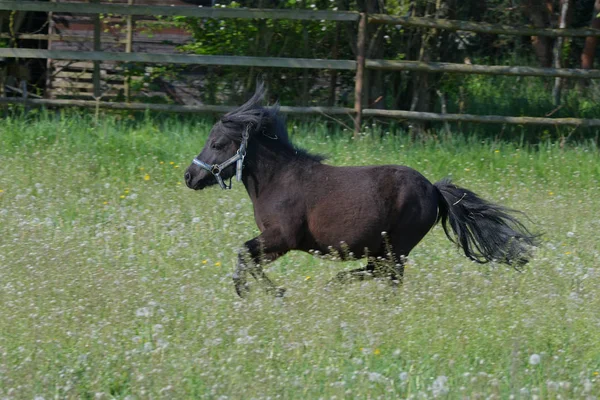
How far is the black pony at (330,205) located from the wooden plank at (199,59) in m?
5.35

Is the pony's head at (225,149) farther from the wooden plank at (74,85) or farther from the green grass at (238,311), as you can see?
the wooden plank at (74,85)

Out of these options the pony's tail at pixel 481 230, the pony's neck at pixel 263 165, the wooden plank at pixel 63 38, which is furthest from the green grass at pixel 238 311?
the wooden plank at pixel 63 38

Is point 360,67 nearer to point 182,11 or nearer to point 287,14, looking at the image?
point 287,14

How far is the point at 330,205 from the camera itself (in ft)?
20.8

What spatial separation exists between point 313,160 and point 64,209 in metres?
3.00

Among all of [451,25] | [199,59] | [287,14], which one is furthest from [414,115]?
[199,59]

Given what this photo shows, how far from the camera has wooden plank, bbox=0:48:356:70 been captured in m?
12.0

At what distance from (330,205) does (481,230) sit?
1.09 m

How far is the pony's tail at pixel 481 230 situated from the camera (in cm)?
664

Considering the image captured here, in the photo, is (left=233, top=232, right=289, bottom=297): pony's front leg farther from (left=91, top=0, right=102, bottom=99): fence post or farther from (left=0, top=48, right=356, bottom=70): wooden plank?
(left=91, top=0, right=102, bottom=99): fence post

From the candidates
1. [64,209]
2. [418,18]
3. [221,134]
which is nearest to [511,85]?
[418,18]

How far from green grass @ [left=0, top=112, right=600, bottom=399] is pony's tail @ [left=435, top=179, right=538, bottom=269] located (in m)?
0.16

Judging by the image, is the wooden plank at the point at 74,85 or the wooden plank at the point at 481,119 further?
the wooden plank at the point at 74,85

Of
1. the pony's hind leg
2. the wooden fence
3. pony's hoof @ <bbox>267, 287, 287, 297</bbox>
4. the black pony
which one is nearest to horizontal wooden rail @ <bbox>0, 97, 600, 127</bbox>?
the wooden fence
